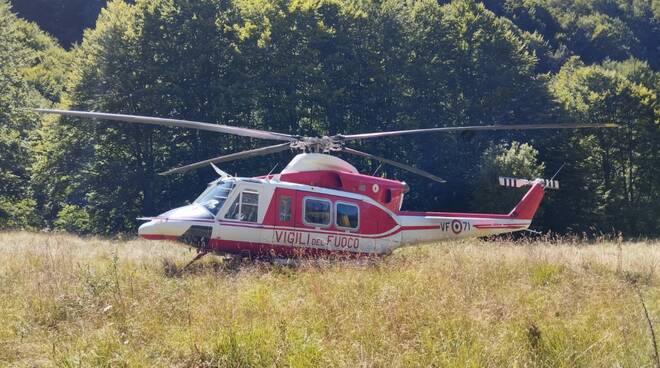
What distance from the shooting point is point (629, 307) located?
6539mm

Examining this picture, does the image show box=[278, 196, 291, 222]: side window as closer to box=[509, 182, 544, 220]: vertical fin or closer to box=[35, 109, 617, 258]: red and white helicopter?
box=[35, 109, 617, 258]: red and white helicopter

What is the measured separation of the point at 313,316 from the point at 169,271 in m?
4.25

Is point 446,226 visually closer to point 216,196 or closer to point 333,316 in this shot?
point 216,196

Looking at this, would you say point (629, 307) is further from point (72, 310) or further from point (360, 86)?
point (360, 86)

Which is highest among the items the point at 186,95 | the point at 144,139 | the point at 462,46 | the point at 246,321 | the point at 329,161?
the point at 462,46

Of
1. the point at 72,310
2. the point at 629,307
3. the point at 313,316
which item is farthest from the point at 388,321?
the point at 72,310

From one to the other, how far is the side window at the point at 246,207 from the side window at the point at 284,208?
44 centimetres

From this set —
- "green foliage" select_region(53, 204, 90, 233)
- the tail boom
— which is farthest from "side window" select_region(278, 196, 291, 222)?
"green foliage" select_region(53, 204, 90, 233)

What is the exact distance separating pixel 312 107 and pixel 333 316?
937 inches

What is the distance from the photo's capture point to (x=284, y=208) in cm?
1085

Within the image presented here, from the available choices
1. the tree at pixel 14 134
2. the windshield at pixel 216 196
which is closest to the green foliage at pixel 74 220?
the tree at pixel 14 134

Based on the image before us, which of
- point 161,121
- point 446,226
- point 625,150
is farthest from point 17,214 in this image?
point 625,150

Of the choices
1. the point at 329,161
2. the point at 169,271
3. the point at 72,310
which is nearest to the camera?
the point at 72,310

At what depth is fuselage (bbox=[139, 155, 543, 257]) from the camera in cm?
1035
